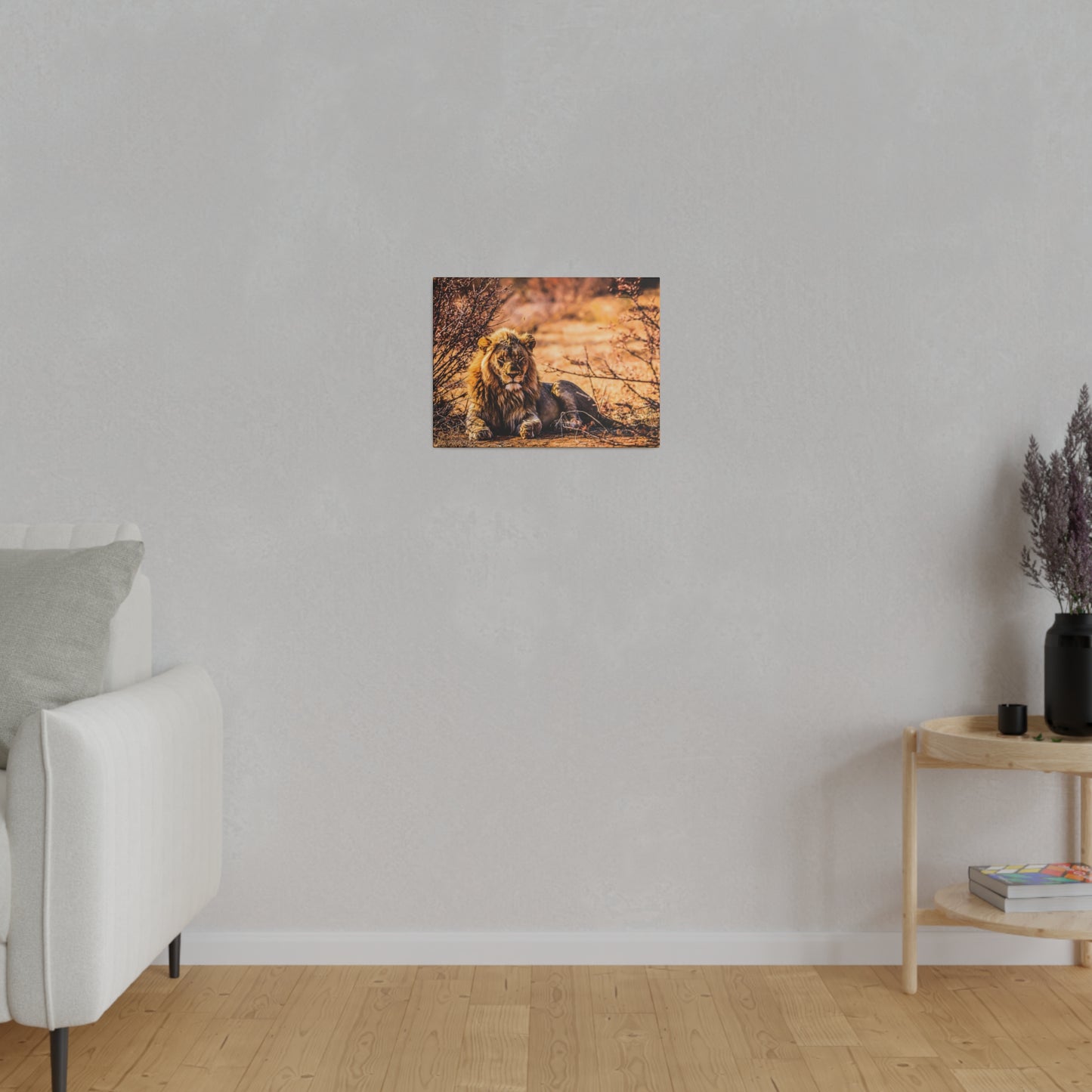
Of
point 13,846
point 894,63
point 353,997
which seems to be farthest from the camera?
point 894,63

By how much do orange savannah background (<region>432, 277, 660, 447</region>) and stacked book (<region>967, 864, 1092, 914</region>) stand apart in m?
1.19

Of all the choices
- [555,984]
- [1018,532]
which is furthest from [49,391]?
[1018,532]

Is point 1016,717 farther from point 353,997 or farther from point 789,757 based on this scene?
point 353,997

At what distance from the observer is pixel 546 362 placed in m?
2.45

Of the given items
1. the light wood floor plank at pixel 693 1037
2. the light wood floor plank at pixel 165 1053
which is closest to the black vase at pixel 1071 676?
the light wood floor plank at pixel 693 1037

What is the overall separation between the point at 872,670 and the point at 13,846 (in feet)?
5.85

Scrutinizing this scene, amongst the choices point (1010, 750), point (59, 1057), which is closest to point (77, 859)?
point (59, 1057)

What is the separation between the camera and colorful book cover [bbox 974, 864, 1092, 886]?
2.20 metres

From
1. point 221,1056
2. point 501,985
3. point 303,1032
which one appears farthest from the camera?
point 501,985

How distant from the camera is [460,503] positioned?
2.45m

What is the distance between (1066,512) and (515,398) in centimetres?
121

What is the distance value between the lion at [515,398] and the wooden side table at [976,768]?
3.32ft

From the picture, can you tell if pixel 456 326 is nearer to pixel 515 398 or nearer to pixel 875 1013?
pixel 515 398

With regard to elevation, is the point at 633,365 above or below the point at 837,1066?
above
